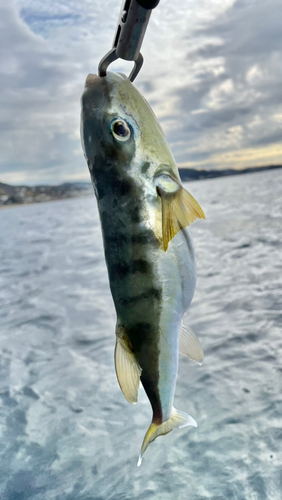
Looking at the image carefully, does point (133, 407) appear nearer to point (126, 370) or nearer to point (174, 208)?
point (126, 370)

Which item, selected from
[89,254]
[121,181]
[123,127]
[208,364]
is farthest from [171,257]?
[89,254]

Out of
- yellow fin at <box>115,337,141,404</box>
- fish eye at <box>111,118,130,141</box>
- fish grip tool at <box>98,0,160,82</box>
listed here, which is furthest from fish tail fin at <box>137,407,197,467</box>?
fish grip tool at <box>98,0,160,82</box>

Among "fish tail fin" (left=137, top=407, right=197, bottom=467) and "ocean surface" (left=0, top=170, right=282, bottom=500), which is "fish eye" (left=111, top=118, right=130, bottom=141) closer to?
"fish tail fin" (left=137, top=407, right=197, bottom=467)

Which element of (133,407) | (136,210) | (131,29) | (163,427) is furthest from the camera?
(133,407)

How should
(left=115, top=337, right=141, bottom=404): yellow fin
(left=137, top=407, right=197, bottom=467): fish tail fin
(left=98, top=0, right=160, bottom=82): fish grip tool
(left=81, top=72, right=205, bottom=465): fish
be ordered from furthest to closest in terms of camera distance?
1. (left=137, top=407, right=197, bottom=467): fish tail fin
2. (left=115, top=337, right=141, bottom=404): yellow fin
3. (left=81, top=72, right=205, bottom=465): fish
4. (left=98, top=0, right=160, bottom=82): fish grip tool

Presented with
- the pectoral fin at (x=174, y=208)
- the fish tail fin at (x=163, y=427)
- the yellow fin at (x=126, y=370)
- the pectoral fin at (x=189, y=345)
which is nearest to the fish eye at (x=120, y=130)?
the pectoral fin at (x=174, y=208)

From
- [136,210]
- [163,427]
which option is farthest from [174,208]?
[163,427]

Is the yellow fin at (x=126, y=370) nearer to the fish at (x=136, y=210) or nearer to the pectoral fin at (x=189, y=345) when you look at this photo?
the fish at (x=136, y=210)
